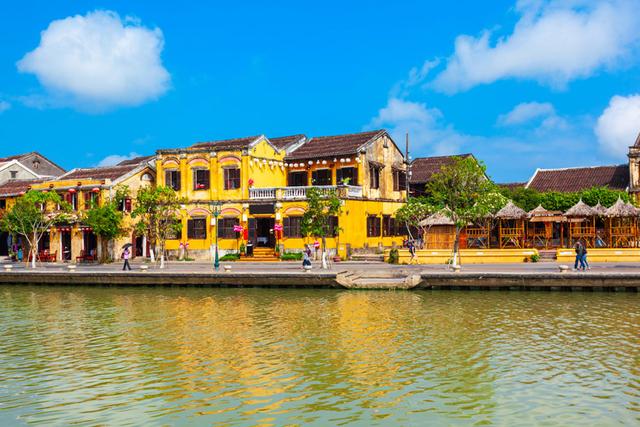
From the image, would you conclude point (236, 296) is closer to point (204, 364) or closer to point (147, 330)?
point (147, 330)

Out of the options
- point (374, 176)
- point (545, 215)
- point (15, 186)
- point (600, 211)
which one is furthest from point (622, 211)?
point (15, 186)

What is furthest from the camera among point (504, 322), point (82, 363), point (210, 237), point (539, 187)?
point (539, 187)

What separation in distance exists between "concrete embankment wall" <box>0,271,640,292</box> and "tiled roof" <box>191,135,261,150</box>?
44.1 ft

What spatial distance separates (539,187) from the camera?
202ft

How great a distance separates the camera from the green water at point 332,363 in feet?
42.3

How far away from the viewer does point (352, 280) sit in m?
32.2

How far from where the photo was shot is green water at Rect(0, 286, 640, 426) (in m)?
12.9

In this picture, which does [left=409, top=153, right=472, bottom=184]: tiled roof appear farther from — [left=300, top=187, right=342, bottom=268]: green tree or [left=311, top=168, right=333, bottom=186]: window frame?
[left=300, top=187, right=342, bottom=268]: green tree

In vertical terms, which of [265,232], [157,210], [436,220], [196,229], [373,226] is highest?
[157,210]

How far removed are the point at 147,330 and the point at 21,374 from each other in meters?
6.16

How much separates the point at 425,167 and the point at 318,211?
80.5ft

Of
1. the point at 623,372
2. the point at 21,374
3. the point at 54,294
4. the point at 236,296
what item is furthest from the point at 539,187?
the point at 21,374

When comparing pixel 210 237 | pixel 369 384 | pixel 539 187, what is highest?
pixel 539 187

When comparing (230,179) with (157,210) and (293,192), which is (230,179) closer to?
(293,192)
